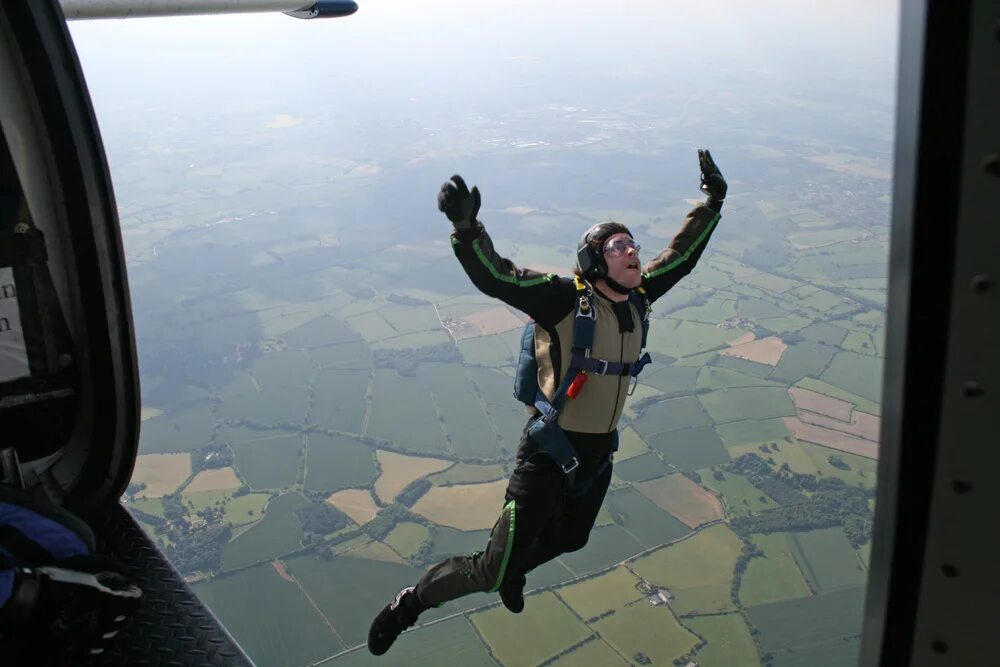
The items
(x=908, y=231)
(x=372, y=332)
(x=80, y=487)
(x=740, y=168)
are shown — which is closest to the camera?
(x=908, y=231)

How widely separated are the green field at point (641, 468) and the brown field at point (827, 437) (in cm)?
462

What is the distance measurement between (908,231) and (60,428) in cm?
214

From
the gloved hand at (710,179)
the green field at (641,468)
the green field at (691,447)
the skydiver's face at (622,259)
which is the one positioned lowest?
the green field at (691,447)

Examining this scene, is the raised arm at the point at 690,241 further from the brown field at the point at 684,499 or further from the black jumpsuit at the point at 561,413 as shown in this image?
the brown field at the point at 684,499

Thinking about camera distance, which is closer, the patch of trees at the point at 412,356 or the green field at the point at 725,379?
the green field at the point at 725,379

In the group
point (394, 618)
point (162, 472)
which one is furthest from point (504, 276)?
point (162, 472)

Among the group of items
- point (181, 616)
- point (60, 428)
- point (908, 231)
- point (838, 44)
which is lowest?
point (838, 44)

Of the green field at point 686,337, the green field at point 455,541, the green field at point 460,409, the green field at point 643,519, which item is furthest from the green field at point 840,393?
the green field at point 455,541

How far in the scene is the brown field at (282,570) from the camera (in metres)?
20.6

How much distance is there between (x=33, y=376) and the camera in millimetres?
2090

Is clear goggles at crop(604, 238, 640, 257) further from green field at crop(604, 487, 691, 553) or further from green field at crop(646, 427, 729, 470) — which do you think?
green field at crop(646, 427, 729, 470)

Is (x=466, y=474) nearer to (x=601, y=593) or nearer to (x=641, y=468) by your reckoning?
(x=641, y=468)

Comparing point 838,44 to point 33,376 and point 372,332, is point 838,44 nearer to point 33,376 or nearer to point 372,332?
point 372,332

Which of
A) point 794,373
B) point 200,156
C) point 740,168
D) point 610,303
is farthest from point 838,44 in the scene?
point 610,303
